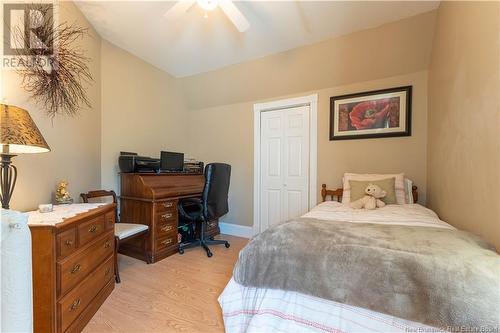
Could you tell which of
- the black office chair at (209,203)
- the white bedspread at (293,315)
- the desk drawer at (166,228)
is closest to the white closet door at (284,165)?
the black office chair at (209,203)

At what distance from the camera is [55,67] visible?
74.1 inches

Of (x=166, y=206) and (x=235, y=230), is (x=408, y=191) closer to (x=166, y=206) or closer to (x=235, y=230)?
(x=235, y=230)

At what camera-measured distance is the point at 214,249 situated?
291 cm

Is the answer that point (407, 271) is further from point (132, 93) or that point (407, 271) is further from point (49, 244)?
point (132, 93)

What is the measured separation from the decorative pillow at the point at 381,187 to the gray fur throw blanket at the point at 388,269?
1027 millimetres

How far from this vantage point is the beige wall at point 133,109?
2688 millimetres

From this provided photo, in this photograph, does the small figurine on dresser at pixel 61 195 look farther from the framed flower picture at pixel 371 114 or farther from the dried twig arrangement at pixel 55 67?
the framed flower picture at pixel 371 114

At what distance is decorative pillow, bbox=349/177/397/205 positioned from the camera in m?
2.26

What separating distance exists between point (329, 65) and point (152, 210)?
280 cm

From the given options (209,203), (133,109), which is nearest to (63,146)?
(133,109)

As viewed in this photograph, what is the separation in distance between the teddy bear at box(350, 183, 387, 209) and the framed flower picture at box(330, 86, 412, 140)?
0.80 metres

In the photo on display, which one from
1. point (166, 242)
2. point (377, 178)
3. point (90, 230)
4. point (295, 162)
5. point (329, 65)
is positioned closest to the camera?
Result: point (90, 230)

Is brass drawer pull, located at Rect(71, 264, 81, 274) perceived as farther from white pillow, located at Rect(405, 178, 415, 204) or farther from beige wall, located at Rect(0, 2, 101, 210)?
white pillow, located at Rect(405, 178, 415, 204)

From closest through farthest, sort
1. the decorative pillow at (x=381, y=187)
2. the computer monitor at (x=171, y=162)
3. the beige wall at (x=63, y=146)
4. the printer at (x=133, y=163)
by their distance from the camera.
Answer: the beige wall at (x=63, y=146), the decorative pillow at (x=381, y=187), the printer at (x=133, y=163), the computer monitor at (x=171, y=162)
